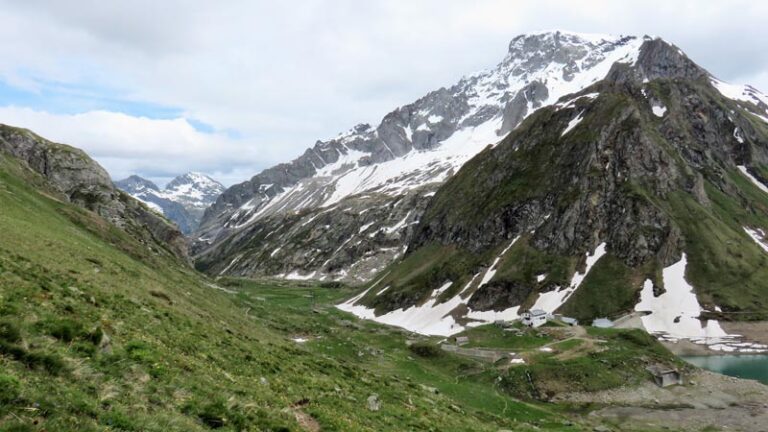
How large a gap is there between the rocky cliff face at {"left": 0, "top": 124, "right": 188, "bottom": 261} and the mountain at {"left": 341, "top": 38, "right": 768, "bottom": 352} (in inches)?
3201

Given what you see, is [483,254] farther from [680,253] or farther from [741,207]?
[741,207]

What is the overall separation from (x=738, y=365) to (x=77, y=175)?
14343cm

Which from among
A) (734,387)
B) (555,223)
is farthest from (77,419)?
(555,223)

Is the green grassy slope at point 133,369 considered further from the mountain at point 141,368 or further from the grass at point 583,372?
the grass at point 583,372

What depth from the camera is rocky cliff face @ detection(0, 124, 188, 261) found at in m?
99.1

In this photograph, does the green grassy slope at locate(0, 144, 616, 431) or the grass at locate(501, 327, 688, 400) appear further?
the grass at locate(501, 327, 688, 400)

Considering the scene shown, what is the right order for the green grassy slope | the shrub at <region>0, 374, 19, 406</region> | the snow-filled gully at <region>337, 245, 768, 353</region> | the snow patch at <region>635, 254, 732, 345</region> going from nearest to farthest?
1. the shrub at <region>0, 374, 19, 406</region>
2. the green grassy slope
3. the snow-filled gully at <region>337, 245, 768, 353</region>
4. the snow patch at <region>635, 254, 732, 345</region>

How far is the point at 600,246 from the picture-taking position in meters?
158

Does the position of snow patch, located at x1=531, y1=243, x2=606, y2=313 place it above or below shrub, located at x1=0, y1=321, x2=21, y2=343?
below

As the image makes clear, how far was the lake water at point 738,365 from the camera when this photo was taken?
312 feet

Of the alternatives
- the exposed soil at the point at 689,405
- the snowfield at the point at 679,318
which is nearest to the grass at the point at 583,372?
the exposed soil at the point at 689,405

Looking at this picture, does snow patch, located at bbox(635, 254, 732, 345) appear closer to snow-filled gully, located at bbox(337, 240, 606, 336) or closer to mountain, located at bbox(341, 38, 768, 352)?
mountain, located at bbox(341, 38, 768, 352)

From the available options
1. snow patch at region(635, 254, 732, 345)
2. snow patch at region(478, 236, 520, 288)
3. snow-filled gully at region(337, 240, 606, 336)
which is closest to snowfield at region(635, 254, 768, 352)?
snow patch at region(635, 254, 732, 345)

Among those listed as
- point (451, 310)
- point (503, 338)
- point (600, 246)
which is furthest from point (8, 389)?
point (600, 246)
